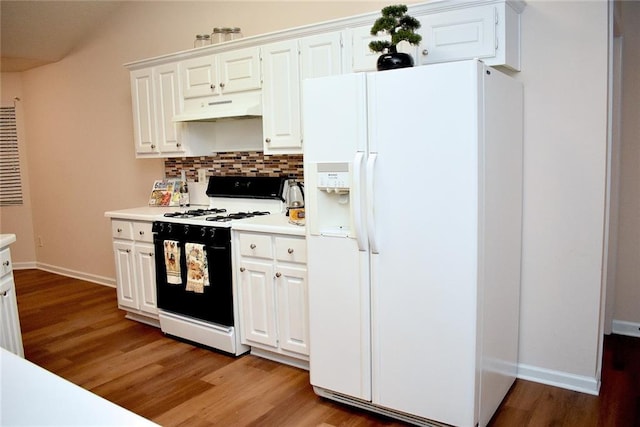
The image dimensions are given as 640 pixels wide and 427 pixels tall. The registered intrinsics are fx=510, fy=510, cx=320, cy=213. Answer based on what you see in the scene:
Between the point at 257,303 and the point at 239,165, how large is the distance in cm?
134

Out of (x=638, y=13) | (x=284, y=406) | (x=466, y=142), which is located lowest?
(x=284, y=406)

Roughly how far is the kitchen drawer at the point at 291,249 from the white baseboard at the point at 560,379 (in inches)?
56.6

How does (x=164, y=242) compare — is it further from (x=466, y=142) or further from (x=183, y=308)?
(x=466, y=142)

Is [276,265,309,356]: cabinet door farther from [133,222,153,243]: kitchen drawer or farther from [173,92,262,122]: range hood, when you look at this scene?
[133,222,153,243]: kitchen drawer

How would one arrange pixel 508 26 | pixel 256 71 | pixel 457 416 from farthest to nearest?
1. pixel 256 71
2. pixel 508 26
3. pixel 457 416

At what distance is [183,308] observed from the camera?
367 centimetres

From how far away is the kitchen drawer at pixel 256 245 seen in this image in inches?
125

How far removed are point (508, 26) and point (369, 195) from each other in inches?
47.0

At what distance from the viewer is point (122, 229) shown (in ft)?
13.6

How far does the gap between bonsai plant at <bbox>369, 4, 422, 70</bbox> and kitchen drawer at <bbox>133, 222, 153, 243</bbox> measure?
2291mm

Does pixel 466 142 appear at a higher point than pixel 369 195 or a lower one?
higher

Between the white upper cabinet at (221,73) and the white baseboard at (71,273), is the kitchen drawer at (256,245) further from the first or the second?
the white baseboard at (71,273)

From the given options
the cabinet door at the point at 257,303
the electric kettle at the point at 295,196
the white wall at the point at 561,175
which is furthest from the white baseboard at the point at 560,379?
the electric kettle at the point at 295,196

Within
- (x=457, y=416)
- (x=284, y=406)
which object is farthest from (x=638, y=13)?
(x=284, y=406)
